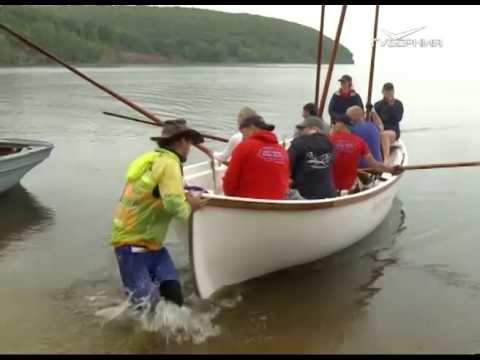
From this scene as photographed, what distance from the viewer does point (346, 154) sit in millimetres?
7672

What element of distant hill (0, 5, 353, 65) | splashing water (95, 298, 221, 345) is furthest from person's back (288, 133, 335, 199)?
distant hill (0, 5, 353, 65)

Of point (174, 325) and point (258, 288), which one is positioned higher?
point (174, 325)

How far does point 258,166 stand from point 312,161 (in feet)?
2.89

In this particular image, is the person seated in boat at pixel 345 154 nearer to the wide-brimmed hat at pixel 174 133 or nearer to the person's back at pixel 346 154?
the person's back at pixel 346 154

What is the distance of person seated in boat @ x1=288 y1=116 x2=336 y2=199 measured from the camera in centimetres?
679

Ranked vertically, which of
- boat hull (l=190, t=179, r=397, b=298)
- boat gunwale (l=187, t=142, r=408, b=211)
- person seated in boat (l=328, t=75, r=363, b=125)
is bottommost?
boat hull (l=190, t=179, r=397, b=298)

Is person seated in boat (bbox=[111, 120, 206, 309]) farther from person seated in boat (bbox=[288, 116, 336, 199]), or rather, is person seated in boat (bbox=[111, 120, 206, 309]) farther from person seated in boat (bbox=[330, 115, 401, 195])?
person seated in boat (bbox=[330, 115, 401, 195])

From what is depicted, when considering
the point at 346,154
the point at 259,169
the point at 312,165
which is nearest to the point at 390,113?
the point at 346,154

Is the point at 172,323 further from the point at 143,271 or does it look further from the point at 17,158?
the point at 17,158

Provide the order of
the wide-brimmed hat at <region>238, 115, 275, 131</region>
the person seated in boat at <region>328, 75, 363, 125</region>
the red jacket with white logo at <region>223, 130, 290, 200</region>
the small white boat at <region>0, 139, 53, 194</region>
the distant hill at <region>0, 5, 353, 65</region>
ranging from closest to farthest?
the red jacket with white logo at <region>223, 130, 290, 200</region> → the wide-brimmed hat at <region>238, 115, 275, 131</region> → the small white boat at <region>0, 139, 53, 194</region> → the person seated in boat at <region>328, 75, 363, 125</region> → the distant hill at <region>0, 5, 353, 65</region>

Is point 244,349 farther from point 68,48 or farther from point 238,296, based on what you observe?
point 68,48

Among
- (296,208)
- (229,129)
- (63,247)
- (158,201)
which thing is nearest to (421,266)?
(296,208)

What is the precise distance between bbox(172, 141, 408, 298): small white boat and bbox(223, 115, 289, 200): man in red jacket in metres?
0.25

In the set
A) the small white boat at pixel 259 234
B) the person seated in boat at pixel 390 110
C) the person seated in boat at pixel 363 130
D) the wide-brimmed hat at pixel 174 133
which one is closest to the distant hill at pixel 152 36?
the person seated in boat at pixel 390 110
